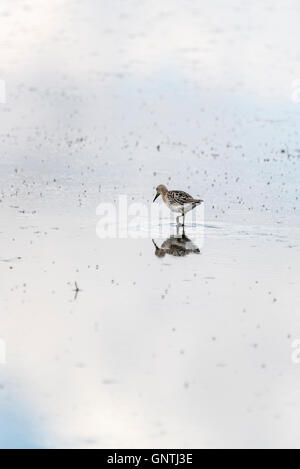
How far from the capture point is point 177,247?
2398 cm

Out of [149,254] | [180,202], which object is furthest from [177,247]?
[180,202]

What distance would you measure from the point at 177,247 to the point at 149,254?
1037 mm

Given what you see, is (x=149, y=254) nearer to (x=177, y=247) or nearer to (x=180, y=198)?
(x=177, y=247)

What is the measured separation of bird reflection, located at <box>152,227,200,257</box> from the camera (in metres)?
23.4

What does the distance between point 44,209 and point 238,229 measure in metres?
5.51

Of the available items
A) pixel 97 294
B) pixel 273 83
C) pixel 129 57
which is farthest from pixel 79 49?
pixel 97 294

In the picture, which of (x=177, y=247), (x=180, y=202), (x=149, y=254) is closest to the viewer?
(x=149, y=254)

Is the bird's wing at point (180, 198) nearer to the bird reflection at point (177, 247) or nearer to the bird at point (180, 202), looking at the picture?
the bird at point (180, 202)

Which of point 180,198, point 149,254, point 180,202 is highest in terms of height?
point 180,198

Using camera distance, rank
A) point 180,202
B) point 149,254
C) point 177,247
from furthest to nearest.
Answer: point 180,202
point 177,247
point 149,254

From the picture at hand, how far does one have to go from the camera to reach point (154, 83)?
48.0 metres

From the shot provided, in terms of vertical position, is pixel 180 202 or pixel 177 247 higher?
pixel 180 202

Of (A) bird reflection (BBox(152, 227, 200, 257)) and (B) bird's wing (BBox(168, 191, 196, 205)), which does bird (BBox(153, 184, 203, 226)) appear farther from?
(A) bird reflection (BBox(152, 227, 200, 257))

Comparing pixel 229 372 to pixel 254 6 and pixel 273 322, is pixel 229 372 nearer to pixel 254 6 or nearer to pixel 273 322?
pixel 273 322
